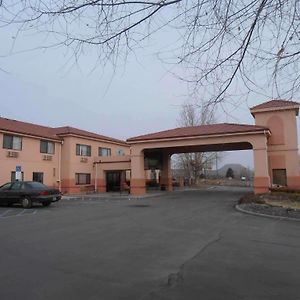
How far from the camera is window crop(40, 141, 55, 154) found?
4062 centimetres

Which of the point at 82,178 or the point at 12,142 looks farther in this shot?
the point at 82,178

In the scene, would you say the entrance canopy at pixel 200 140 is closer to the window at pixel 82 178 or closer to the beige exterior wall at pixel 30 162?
the window at pixel 82 178

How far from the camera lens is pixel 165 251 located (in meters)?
9.34

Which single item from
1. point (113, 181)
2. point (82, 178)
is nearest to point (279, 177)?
point (113, 181)

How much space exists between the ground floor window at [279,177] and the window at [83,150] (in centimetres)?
2020

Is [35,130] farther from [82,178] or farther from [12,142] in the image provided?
[82,178]

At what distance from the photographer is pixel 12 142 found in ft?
119

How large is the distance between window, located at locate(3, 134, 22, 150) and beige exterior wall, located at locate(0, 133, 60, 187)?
0.36 m

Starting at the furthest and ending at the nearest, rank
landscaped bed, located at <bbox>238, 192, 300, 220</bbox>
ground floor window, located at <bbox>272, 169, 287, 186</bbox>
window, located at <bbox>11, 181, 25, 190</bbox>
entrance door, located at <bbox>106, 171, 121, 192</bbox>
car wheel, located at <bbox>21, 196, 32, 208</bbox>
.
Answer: entrance door, located at <bbox>106, 171, 121, 192</bbox>, ground floor window, located at <bbox>272, 169, 287, 186</bbox>, window, located at <bbox>11, 181, 25, 190</bbox>, car wheel, located at <bbox>21, 196, 32, 208</bbox>, landscaped bed, located at <bbox>238, 192, 300, 220</bbox>

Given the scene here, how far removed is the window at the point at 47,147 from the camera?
40.6m

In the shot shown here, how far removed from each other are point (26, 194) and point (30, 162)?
14.6m

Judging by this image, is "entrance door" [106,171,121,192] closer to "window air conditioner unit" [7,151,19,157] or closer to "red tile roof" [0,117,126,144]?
"red tile roof" [0,117,126,144]

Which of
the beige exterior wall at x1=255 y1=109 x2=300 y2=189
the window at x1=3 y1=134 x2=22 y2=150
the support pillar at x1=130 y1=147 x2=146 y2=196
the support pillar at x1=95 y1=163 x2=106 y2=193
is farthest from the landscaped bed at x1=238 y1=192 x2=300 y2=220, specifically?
the support pillar at x1=95 y1=163 x2=106 y2=193

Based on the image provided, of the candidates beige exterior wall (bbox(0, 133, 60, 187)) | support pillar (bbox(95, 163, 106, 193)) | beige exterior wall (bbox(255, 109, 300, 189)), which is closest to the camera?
beige exterior wall (bbox(0, 133, 60, 187))
